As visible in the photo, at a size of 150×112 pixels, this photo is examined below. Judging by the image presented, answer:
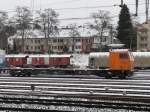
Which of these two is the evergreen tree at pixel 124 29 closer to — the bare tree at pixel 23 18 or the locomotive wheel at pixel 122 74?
the bare tree at pixel 23 18

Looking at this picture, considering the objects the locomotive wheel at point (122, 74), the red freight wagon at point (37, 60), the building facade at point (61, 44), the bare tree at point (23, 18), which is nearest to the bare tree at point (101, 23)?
the building facade at point (61, 44)

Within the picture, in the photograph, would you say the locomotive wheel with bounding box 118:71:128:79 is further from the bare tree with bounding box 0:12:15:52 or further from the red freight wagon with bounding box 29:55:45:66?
the bare tree with bounding box 0:12:15:52

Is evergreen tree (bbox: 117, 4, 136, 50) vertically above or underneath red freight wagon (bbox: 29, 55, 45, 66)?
above

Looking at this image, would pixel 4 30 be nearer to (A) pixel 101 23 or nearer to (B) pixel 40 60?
(A) pixel 101 23

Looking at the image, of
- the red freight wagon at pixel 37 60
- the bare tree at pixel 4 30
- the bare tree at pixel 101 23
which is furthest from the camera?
the bare tree at pixel 101 23

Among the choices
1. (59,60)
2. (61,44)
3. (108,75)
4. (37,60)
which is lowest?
(61,44)

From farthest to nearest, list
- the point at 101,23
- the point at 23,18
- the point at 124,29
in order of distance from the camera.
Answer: the point at 101,23
the point at 124,29
the point at 23,18

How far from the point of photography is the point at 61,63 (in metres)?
57.6

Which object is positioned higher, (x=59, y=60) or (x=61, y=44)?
(x=59, y=60)

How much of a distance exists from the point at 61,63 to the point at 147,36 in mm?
53070

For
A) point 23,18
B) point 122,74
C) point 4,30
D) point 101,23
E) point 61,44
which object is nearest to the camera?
point 122,74

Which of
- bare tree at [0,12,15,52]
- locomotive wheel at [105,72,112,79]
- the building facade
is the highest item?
bare tree at [0,12,15,52]

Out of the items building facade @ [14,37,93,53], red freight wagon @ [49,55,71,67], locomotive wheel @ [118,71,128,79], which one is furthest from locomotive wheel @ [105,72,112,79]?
building facade @ [14,37,93,53]

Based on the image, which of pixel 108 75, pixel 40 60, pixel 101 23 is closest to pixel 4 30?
pixel 101 23
